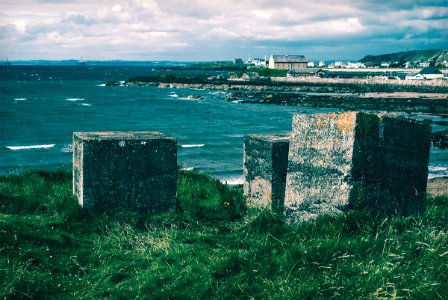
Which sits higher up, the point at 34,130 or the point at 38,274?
the point at 38,274

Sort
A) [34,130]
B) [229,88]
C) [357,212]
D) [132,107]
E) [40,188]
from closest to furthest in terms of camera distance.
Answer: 1. [357,212]
2. [40,188]
3. [34,130]
4. [132,107]
5. [229,88]

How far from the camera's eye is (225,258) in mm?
4328

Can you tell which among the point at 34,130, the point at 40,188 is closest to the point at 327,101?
the point at 34,130

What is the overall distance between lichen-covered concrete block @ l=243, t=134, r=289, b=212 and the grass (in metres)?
1.14

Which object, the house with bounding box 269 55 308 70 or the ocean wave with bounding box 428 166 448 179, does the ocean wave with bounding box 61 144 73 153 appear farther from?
the house with bounding box 269 55 308 70

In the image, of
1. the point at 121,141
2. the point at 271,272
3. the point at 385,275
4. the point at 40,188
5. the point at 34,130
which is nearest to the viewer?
the point at 385,275

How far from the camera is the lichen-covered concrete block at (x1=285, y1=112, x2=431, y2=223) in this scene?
524 cm

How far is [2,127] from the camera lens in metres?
36.4

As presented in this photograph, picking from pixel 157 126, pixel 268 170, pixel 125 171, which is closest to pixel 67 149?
pixel 157 126

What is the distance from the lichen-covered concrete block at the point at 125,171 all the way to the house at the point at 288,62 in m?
124

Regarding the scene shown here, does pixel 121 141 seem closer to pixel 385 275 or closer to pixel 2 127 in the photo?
pixel 385 275

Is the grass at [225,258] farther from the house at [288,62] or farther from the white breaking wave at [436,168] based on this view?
the house at [288,62]

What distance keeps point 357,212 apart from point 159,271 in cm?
221

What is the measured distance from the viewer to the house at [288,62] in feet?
423
